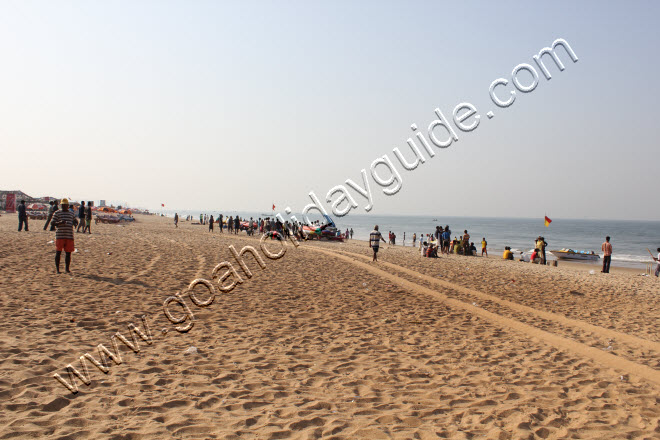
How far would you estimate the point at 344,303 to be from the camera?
10.3 m

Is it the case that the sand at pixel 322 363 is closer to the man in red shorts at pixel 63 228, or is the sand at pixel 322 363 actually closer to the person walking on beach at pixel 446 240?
the man in red shorts at pixel 63 228

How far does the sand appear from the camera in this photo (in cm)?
428

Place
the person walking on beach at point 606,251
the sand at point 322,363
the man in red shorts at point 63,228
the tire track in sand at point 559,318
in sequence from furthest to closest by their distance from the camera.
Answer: the person walking on beach at point 606,251 < the man in red shorts at point 63,228 < the tire track in sand at point 559,318 < the sand at point 322,363

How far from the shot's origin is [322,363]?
20.1 ft

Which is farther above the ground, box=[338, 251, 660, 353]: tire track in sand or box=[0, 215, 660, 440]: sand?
box=[0, 215, 660, 440]: sand

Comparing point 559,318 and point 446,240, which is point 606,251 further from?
point 559,318

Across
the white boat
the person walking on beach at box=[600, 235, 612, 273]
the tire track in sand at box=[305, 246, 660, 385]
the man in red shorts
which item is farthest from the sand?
the white boat

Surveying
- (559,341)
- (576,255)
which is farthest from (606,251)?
(576,255)

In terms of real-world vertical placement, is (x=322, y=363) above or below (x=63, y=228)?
below

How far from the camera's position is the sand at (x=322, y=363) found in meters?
4.28

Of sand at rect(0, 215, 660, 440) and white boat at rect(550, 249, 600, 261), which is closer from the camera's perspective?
sand at rect(0, 215, 660, 440)

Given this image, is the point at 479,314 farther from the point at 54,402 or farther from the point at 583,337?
the point at 54,402

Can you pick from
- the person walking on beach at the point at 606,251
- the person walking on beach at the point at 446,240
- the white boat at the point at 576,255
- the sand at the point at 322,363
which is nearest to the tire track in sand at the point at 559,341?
the sand at the point at 322,363

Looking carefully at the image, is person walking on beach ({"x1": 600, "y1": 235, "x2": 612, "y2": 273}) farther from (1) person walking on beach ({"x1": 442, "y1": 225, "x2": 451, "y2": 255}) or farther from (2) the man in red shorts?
(2) the man in red shorts
